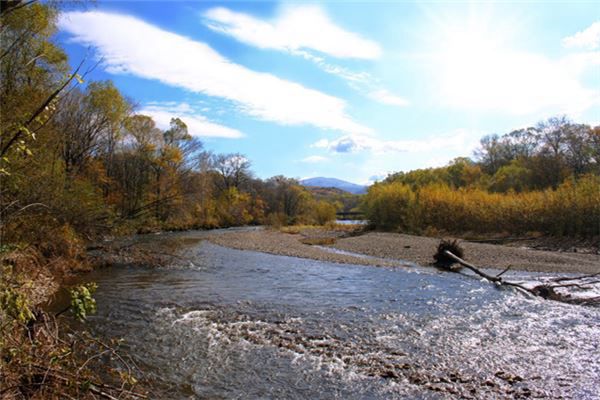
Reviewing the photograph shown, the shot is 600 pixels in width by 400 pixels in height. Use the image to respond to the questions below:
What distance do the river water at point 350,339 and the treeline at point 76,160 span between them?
2.62m

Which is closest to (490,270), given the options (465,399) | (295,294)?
(295,294)

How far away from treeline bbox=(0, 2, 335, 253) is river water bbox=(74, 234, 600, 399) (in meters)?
2.62

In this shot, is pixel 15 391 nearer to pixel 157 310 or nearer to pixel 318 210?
pixel 157 310

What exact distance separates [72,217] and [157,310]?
4593 millimetres

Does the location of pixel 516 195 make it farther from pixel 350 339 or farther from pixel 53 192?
pixel 53 192

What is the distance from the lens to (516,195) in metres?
31.3

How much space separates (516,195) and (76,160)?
33.3 m

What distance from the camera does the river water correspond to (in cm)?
580

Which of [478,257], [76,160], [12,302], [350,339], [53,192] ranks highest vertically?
[76,160]

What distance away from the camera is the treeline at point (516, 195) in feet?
80.6

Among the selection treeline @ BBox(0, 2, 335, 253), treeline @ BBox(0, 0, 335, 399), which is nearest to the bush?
treeline @ BBox(0, 2, 335, 253)


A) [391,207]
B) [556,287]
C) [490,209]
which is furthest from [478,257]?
[391,207]

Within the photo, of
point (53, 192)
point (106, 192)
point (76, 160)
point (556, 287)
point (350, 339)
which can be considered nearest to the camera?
point (350, 339)

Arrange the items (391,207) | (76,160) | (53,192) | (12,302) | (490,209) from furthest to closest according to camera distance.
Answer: (391,207) → (490,209) → (76,160) → (53,192) → (12,302)
